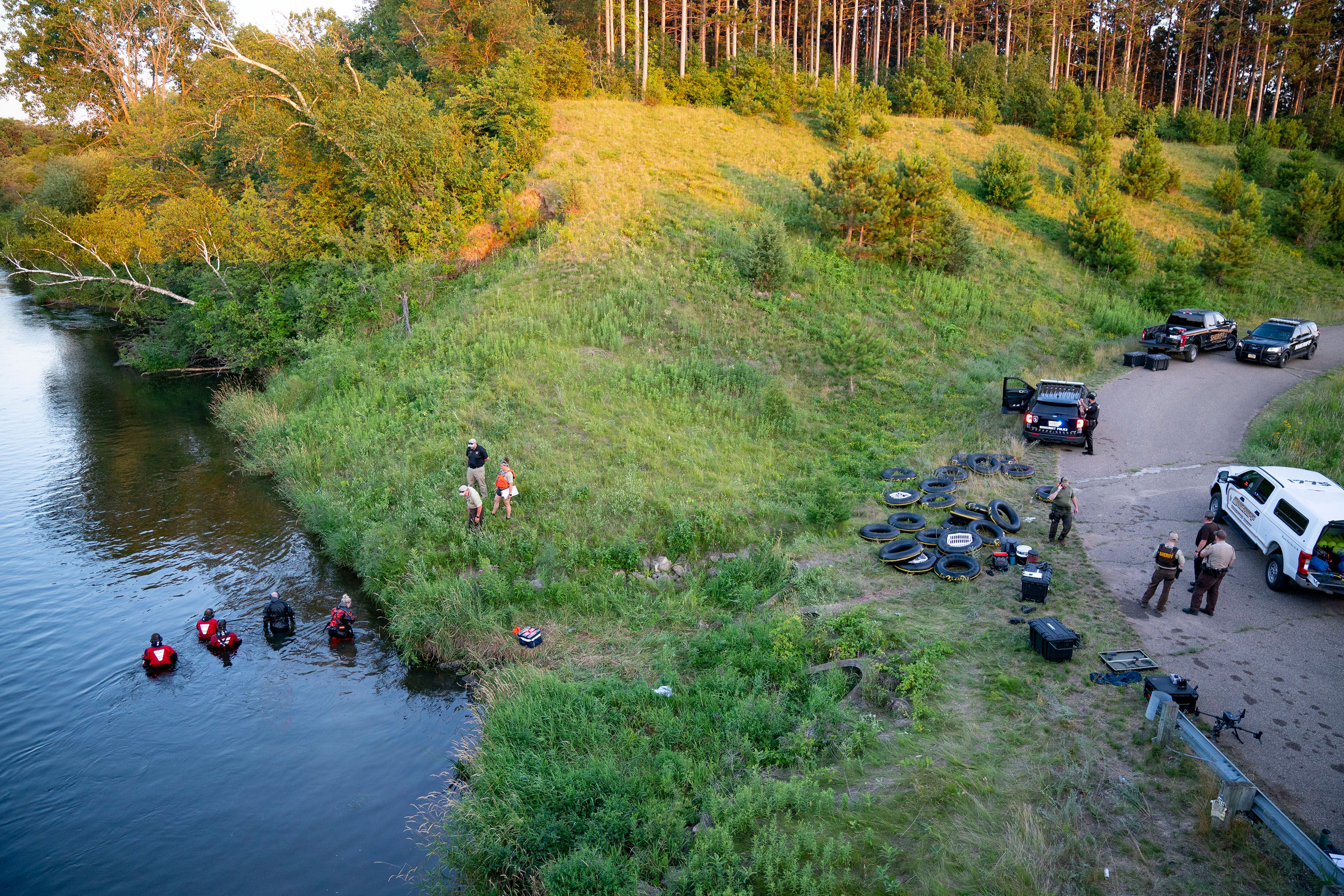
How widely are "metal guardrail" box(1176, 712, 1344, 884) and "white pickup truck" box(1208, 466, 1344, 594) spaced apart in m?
5.47

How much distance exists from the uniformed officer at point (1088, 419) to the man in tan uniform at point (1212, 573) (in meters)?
8.08

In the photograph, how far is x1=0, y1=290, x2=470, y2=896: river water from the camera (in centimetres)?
973

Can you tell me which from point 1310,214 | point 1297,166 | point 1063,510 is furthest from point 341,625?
point 1297,166

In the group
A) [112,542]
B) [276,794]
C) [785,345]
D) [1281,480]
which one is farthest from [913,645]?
[112,542]

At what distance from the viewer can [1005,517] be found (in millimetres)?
15492

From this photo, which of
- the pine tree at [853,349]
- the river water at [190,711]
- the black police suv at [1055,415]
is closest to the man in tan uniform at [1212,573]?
the black police suv at [1055,415]

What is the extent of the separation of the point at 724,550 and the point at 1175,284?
1163 inches

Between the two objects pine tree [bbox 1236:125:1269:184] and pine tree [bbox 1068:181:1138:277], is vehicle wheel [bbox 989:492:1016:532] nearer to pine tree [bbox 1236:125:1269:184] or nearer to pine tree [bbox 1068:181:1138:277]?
pine tree [bbox 1068:181:1138:277]

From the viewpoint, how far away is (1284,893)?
265 inches

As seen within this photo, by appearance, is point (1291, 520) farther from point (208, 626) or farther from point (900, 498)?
point (208, 626)

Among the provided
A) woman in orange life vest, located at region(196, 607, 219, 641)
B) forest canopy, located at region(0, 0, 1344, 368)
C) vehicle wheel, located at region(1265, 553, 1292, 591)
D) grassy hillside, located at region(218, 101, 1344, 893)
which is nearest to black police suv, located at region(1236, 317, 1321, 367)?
grassy hillside, located at region(218, 101, 1344, 893)

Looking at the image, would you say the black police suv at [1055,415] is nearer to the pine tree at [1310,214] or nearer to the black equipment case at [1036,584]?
the black equipment case at [1036,584]

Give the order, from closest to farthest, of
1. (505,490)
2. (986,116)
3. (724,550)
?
(724,550), (505,490), (986,116)

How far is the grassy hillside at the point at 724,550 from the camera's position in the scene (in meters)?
8.07
